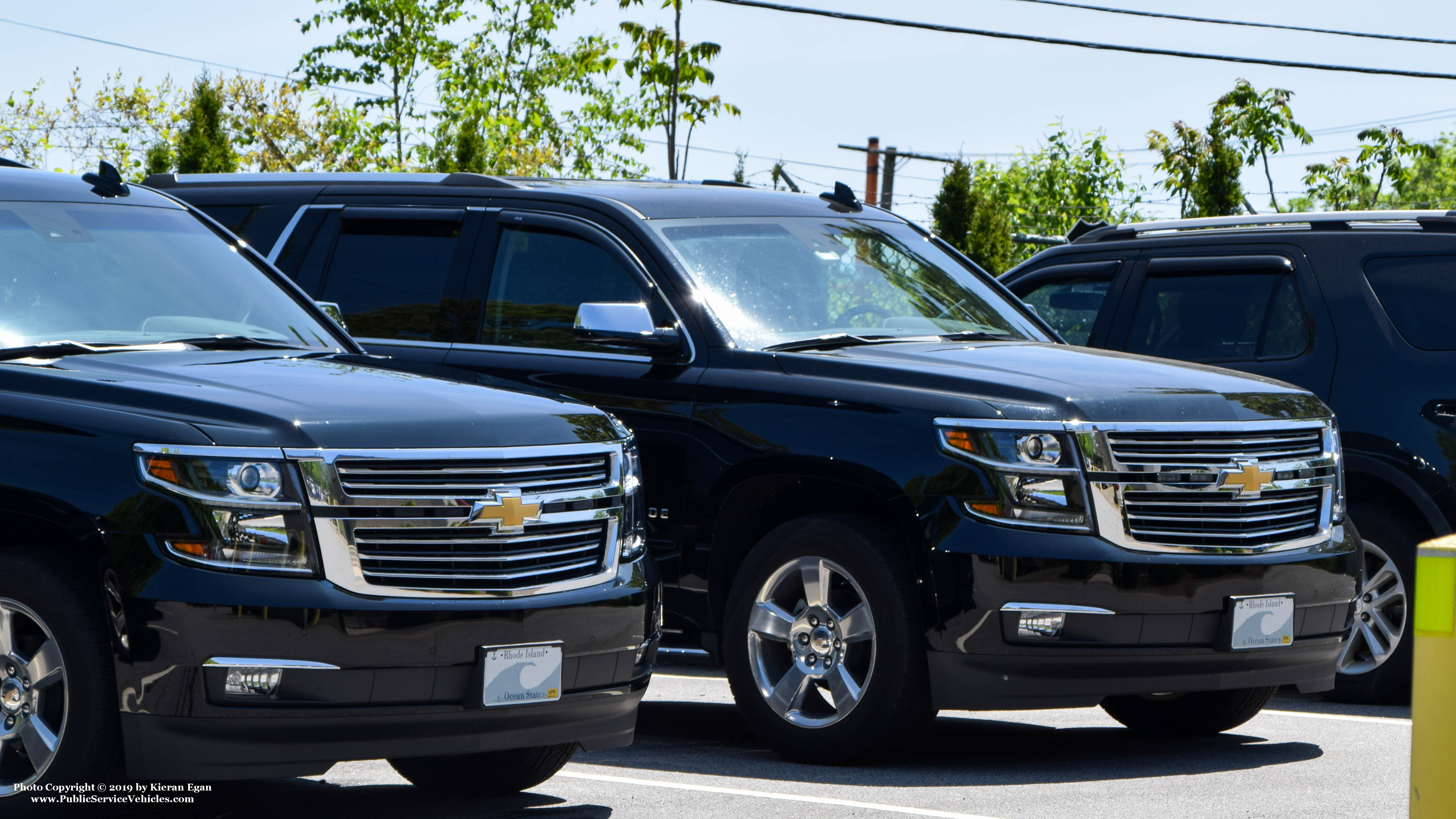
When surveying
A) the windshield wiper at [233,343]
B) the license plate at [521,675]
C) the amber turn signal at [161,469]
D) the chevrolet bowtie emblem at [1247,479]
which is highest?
the windshield wiper at [233,343]

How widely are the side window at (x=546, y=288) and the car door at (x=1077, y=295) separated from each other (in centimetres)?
293

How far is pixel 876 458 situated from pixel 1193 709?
207cm

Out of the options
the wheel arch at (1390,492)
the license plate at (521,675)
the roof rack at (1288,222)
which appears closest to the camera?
the license plate at (521,675)

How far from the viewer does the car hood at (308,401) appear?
16.1 feet

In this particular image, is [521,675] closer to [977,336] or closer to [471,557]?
[471,557]

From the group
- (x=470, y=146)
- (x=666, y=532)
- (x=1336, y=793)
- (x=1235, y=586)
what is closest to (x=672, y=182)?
(x=666, y=532)

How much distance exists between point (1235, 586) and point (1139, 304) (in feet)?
10.2

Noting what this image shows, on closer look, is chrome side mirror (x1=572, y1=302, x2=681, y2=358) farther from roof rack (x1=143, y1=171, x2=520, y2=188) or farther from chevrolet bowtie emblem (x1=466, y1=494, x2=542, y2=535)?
chevrolet bowtie emblem (x1=466, y1=494, x2=542, y2=535)

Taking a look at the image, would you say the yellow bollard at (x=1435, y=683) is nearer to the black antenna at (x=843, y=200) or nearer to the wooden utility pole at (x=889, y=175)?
the black antenna at (x=843, y=200)

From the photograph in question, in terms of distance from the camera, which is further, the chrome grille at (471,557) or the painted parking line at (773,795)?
the painted parking line at (773,795)

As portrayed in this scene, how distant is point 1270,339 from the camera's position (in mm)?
9016

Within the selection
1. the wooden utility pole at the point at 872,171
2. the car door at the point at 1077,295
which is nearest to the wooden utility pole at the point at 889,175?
the wooden utility pole at the point at 872,171

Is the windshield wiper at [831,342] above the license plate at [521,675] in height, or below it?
above

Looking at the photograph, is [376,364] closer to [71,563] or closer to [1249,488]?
[71,563]
